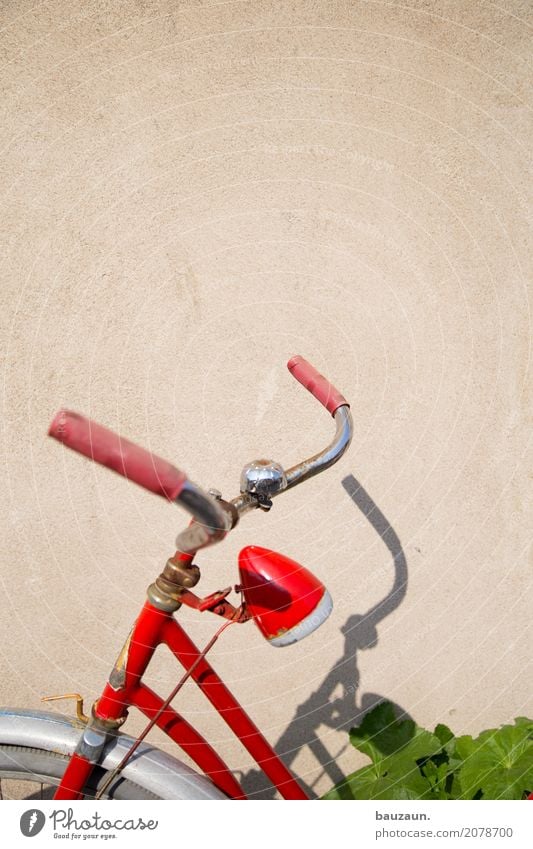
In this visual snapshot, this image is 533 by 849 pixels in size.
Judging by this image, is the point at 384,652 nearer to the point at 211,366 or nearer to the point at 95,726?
the point at 211,366

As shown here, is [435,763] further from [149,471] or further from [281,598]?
[149,471]

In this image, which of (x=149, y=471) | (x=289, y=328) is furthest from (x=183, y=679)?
(x=289, y=328)

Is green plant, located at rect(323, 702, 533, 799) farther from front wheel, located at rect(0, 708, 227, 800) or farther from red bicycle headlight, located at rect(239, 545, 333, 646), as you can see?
red bicycle headlight, located at rect(239, 545, 333, 646)

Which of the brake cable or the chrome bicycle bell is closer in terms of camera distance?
the chrome bicycle bell

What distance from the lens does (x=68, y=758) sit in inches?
55.5

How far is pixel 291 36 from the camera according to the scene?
7.14ft

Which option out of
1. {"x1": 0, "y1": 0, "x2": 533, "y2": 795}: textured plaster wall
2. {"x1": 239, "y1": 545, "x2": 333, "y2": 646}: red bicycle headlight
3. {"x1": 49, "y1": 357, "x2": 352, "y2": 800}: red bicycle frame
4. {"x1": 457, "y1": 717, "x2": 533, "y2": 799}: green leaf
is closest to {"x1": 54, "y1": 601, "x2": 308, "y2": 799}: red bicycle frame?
{"x1": 49, "y1": 357, "x2": 352, "y2": 800}: red bicycle frame

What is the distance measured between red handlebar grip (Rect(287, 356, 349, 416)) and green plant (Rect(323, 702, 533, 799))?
102 centimetres

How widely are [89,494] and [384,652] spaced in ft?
3.58

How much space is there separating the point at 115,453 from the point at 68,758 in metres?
0.86

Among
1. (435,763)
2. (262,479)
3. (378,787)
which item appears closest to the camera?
(262,479)

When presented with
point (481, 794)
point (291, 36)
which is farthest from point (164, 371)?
point (481, 794)

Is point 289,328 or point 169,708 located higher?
point 289,328

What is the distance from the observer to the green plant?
175cm
